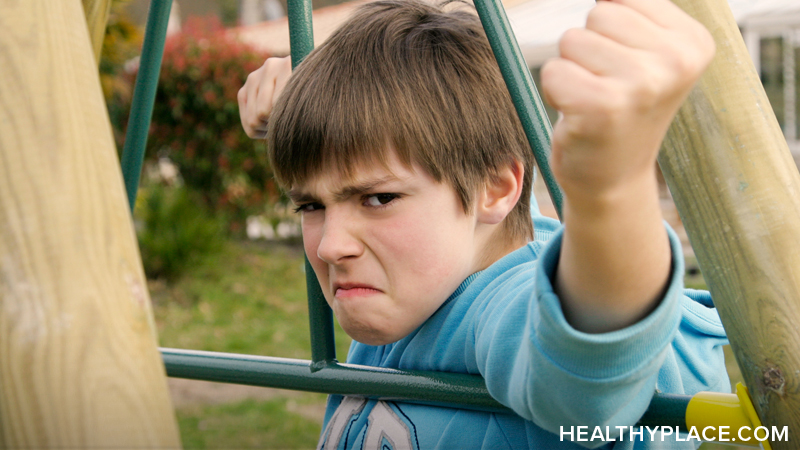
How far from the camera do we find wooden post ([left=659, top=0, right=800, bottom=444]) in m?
0.61

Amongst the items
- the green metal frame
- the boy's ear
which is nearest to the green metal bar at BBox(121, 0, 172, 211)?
the green metal frame

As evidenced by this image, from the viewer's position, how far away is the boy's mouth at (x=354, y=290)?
2.91ft

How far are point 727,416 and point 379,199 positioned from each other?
46 cm

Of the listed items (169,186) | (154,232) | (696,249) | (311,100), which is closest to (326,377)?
(311,100)

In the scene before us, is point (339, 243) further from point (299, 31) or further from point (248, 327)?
point (248, 327)

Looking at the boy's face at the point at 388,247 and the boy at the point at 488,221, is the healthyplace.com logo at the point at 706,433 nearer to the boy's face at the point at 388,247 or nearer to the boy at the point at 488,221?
the boy at the point at 488,221

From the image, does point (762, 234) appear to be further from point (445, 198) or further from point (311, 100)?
point (311, 100)

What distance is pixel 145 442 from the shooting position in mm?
406

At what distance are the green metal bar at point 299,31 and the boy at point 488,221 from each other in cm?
2

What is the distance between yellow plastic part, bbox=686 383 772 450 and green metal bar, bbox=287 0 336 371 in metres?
0.47

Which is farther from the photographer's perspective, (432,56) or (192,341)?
(192,341)

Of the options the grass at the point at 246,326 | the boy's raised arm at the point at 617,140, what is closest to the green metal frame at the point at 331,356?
the boy's raised arm at the point at 617,140

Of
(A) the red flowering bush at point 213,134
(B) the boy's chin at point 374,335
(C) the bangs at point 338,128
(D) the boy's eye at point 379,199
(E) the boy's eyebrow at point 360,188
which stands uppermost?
(C) the bangs at point 338,128

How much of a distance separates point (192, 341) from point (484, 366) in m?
3.29
